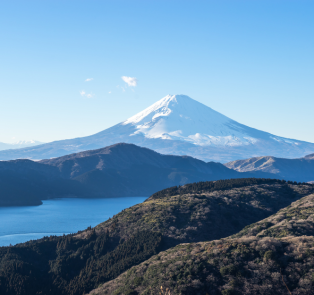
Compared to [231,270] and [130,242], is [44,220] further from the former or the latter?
[231,270]

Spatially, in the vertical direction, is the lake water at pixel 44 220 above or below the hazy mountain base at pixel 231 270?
below

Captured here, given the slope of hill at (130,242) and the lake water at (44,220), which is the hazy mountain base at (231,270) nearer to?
the slope of hill at (130,242)

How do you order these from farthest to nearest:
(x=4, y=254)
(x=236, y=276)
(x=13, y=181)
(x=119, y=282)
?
(x=13, y=181) → (x=4, y=254) → (x=119, y=282) → (x=236, y=276)

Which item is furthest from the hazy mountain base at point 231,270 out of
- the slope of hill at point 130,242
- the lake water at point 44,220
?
the lake water at point 44,220

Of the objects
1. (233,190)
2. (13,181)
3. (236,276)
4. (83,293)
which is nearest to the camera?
(236,276)

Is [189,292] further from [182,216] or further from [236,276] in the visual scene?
[182,216]

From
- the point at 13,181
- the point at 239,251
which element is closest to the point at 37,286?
the point at 239,251
